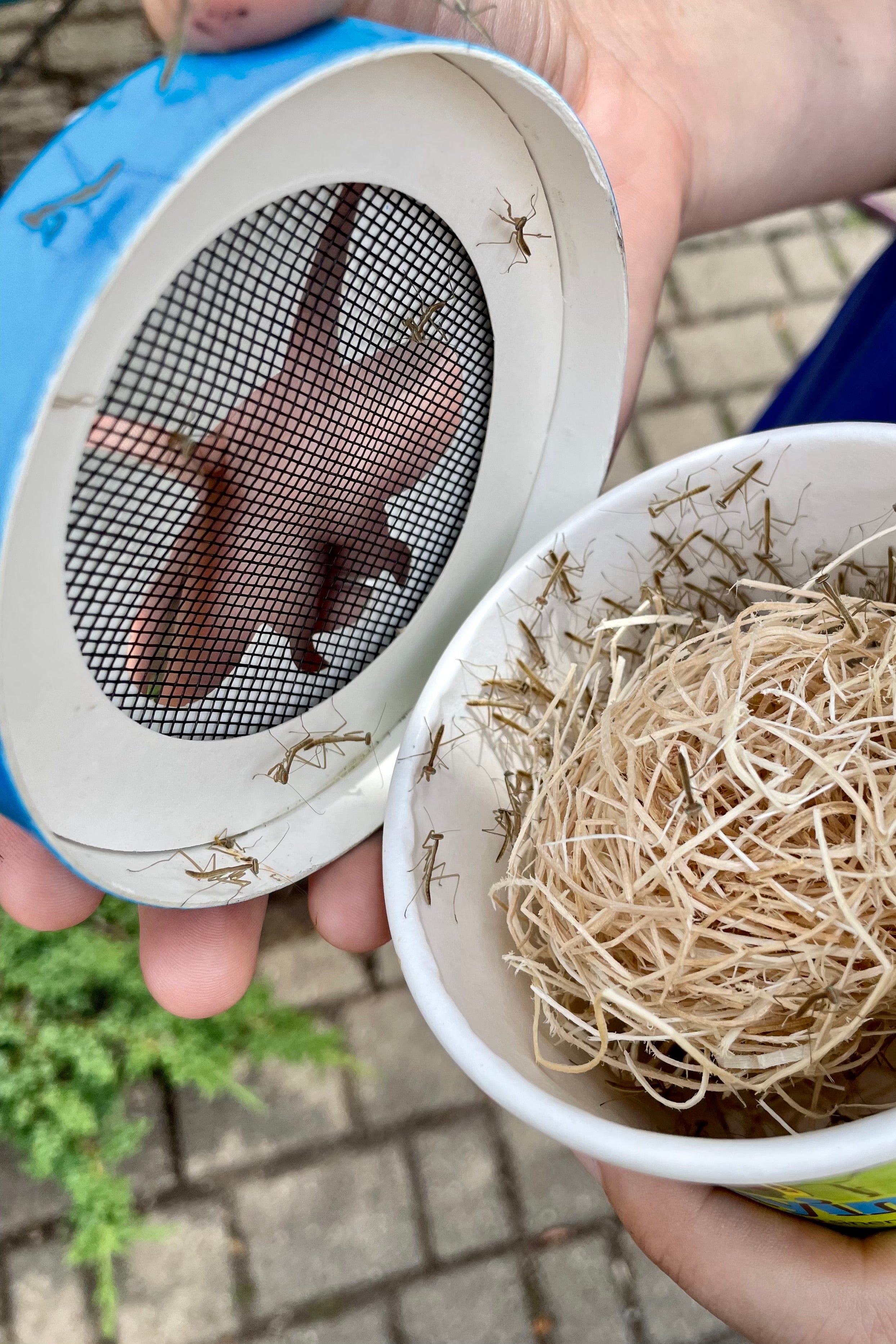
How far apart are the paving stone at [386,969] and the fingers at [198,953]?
576 mm

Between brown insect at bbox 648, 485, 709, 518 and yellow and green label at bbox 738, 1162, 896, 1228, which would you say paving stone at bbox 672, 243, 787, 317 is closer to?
brown insect at bbox 648, 485, 709, 518

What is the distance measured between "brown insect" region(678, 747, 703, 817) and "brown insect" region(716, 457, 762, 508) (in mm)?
200

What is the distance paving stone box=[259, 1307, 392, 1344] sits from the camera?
135 centimetres

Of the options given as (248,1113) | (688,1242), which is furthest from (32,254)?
(248,1113)

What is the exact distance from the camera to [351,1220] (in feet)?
4.61

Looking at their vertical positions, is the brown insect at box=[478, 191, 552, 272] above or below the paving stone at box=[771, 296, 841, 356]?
above

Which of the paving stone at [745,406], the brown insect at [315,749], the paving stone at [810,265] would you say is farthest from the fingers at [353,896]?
the paving stone at [810,265]

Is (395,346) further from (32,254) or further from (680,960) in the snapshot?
(680,960)

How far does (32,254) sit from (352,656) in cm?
41

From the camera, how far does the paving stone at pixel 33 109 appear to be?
778 mm

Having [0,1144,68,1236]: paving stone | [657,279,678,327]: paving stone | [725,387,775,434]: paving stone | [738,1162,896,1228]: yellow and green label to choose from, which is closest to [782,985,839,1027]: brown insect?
[738,1162,896,1228]: yellow and green label

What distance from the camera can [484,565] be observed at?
2.87 feet

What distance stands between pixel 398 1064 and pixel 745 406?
1.36m

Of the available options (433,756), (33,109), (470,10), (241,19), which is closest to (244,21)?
(241,19)
